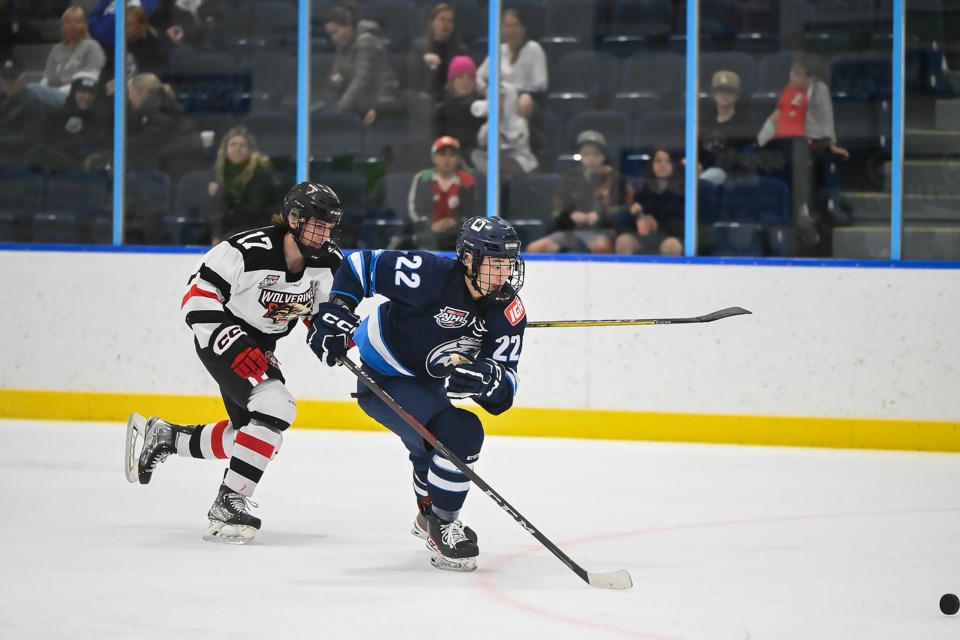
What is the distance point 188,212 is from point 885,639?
528cm

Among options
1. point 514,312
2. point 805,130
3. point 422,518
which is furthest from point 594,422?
point 514,312

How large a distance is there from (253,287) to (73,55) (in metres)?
3.82

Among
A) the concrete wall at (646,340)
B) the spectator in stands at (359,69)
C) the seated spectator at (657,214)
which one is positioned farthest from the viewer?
the spectator in stands at (359,69)

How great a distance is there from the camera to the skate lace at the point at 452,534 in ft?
12.5

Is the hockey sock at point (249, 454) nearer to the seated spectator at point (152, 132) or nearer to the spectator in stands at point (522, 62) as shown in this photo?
the spectator in stands at point (522, 62)

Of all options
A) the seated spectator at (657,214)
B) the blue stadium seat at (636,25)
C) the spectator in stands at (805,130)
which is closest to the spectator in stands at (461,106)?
the blue stadium seat at (636,25)

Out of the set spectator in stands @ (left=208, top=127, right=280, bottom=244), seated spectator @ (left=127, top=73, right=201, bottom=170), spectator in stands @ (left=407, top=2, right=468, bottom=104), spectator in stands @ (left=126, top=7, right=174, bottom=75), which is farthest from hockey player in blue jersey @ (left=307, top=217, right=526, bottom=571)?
spectator in stands @ (left=126, top=7, right=174, bottom=75)

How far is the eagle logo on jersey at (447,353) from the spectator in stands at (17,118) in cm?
449

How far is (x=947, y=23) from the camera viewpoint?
21.7 feet

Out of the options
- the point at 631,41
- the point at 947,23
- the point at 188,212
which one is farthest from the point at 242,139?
the point at 947,23

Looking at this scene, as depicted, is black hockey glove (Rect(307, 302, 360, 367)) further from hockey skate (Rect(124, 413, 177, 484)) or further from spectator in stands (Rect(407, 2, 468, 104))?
spectator in stands (Rect(407, 2, 468, 104))

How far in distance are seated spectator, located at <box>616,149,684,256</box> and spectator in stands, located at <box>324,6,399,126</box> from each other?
4.63ft

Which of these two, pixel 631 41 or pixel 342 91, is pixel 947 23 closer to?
pixel 631 41

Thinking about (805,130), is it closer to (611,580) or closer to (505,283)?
(505,283)
